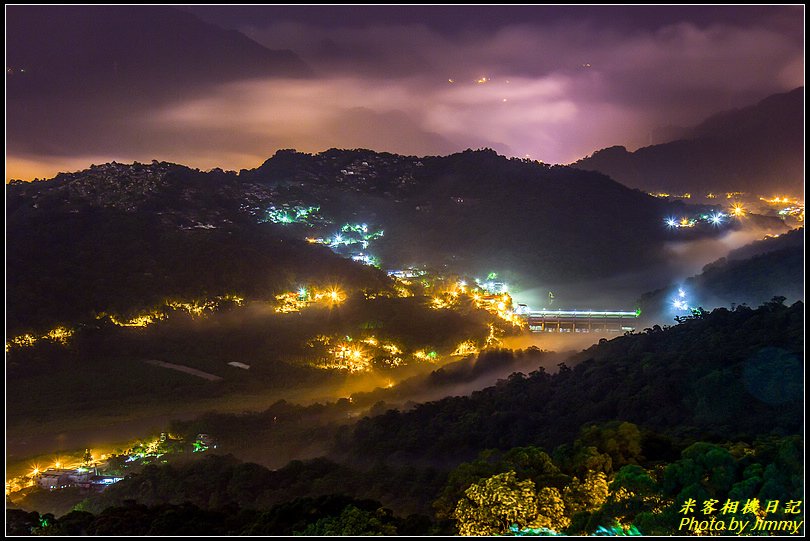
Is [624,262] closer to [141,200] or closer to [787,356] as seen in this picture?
[141,200]

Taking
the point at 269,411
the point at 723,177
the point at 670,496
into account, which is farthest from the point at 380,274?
the point at 723,177

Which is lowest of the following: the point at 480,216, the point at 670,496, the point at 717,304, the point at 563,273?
the point at 670,496

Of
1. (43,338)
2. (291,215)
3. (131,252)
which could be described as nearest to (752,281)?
(131,252)

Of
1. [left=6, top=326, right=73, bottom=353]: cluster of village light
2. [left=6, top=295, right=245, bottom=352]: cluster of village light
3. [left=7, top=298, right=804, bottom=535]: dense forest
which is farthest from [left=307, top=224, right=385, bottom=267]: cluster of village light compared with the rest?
[left=7, top=298, right=804, bottom=535]: dense forest

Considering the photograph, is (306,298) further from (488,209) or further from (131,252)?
(488,209)

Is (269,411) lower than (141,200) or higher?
lower

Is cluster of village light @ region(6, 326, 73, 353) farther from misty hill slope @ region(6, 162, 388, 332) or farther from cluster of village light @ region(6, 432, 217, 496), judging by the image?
cluster of village light @ region(6, 432, 217, 496)
